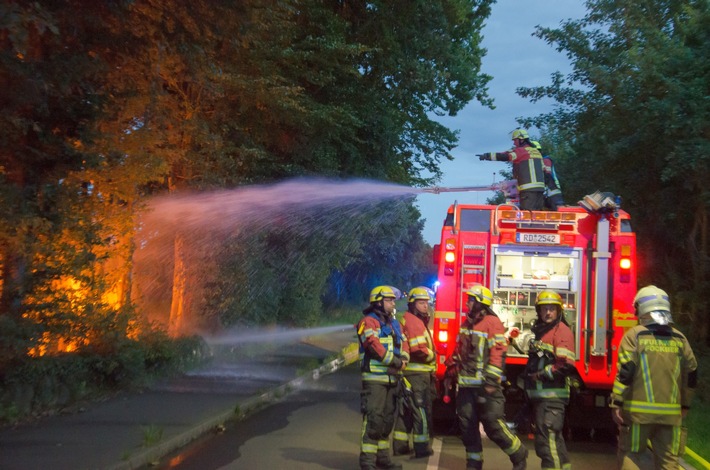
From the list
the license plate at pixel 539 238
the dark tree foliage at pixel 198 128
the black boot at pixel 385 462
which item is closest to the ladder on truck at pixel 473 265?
the license plate at pixel 539 238

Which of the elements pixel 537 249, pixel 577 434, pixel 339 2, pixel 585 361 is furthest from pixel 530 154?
pixel 339 2

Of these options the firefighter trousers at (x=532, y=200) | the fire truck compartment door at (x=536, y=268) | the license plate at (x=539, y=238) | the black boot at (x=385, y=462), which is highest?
the firefighter trousers at (x=532, y=200)

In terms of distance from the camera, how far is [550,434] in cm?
637

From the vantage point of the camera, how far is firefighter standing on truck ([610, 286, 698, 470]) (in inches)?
212

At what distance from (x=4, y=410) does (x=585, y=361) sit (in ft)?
21.5

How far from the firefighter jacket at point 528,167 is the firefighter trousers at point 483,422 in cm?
322

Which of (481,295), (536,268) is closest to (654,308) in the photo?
(481,295)

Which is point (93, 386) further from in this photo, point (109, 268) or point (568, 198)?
point (568, 198)

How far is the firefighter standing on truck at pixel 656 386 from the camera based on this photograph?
17.6ft

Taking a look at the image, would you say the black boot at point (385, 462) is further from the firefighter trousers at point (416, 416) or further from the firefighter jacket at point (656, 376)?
the firefighter jacket at point (656, 376)

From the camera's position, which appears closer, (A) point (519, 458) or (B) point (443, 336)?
(A) point (519, 458)

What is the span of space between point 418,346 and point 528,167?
296cm

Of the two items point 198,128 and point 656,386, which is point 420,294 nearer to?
point 656,386

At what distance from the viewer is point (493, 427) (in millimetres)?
6602
